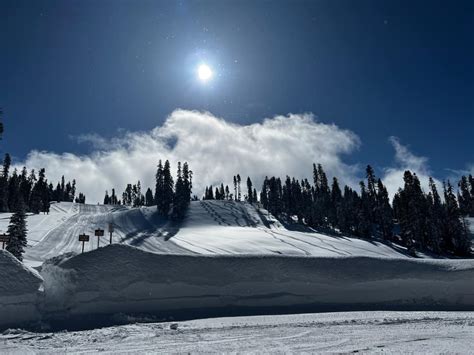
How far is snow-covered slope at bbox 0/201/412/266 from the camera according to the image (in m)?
36.0

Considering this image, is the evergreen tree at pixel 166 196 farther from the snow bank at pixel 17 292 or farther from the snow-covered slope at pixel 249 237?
the snow bank at pixel 17 292

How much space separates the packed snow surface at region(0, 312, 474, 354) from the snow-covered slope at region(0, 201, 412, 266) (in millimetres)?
7661

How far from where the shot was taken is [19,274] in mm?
8055

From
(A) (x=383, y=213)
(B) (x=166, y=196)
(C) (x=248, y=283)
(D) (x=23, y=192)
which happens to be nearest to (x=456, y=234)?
(A) (x=383, y=213)

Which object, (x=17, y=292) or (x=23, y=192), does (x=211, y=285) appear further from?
(x=23, y=192)

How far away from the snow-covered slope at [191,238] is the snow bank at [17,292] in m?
9.57

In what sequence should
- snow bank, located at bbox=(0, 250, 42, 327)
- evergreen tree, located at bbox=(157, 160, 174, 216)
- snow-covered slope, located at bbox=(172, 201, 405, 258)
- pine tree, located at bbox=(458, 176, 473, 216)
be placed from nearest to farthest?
1. snow bank, located at bbox=(0, 250, 42, 327)
2. snow-covered slope, located at bbox=(172, 201, 405, 258)
3. evergreen tree, located at bbox=(157, 160, 174, 216)
4. pine tree, located at bbox=(458, 176, 473, 216)

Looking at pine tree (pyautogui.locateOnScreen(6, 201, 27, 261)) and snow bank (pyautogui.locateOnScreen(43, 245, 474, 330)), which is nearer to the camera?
snow bank (pyautogui.locateOnScreen(43, 245, 474, 330))

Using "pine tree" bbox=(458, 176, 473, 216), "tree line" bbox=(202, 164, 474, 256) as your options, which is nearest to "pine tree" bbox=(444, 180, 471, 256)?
"tree line" bbox=(202, 164, 474, 256)

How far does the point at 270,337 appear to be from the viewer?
6391 millimetres

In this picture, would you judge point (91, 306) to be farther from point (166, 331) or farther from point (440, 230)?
point (440, 230)

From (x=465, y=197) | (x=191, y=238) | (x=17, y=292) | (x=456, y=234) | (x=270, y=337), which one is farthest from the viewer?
(x=465, y=197)

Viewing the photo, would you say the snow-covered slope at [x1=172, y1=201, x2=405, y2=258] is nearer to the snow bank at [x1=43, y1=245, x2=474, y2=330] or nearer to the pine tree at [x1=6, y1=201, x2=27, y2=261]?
the snow bank at [x1=43, y1=245, x2=474, y2=330]

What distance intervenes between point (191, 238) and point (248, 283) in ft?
126
